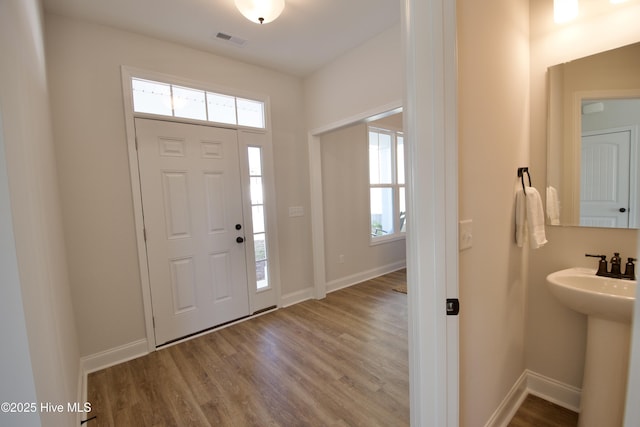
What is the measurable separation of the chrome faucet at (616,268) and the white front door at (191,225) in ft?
9.50

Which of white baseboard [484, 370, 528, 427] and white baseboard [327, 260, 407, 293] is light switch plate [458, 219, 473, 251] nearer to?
white baseboard [484, 370, 528, 427]

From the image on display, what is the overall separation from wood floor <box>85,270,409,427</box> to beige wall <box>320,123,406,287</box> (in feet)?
3.69

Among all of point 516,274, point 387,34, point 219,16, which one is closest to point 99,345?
point 219,16

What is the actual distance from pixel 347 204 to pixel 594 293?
2.99 m

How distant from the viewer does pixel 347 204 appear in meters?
4.07

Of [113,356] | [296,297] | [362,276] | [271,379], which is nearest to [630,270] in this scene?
[271,379]

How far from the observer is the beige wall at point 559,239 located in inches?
57.7

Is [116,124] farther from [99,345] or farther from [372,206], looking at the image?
[372,206]

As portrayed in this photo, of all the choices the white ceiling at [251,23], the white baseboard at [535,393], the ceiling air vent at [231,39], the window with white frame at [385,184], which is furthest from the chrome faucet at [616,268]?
the ceiling air vent at [231,39]

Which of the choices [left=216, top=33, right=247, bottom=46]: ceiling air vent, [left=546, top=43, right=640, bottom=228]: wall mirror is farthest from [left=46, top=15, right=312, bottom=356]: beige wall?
[left=546, top=43, right=640, bottom=228]: wall mirror

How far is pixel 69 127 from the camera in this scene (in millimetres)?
2152

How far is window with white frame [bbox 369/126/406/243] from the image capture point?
14.9 feet

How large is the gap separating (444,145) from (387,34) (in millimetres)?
2185

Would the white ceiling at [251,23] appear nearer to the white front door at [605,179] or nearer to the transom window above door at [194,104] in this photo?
the transom window above door at [194,104]
